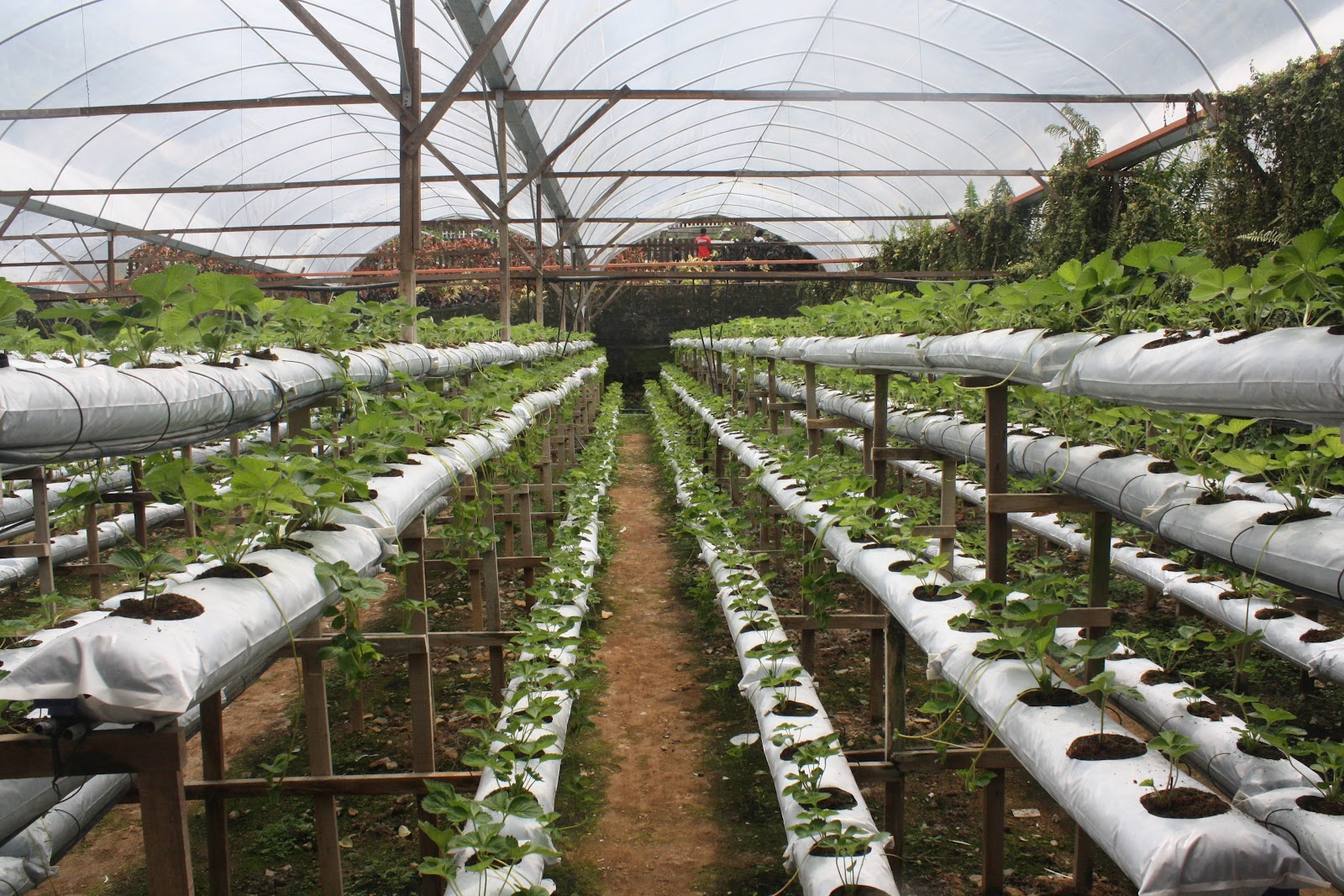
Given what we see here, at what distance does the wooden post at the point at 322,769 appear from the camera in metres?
3.00

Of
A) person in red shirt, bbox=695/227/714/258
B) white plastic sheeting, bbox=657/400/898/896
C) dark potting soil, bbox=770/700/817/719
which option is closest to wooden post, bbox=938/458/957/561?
white plastic sheeting, bbox=657/400/898/896

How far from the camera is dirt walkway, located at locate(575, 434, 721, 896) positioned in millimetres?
3551

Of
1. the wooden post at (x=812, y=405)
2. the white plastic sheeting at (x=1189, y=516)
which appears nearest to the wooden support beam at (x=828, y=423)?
the wooden post at (x=812, y=405)

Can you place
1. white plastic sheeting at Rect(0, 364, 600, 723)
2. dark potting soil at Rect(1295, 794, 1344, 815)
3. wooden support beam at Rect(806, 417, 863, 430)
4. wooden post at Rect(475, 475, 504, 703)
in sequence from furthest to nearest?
wooden support beam at Rect(806, 417, 863, 430) < wooden post at Rect(475, 475, 504, 703) < dark potting soil at Rect(1295, 794, 1344, 815) < white plastic sheeting at Rect(0, 364, 600, 723)

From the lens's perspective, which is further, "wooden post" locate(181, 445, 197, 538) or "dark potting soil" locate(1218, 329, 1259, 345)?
"wooden post" locate(181, 445, 197, 538)

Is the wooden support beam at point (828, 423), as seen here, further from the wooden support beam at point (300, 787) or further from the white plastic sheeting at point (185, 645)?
the white plastic sheeting at point (185, 645)

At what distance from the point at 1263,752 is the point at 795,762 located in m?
1.39

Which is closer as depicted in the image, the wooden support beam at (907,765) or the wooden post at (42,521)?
the wooden support beam at (907,765)

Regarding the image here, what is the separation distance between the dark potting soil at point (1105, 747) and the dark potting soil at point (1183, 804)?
15cm

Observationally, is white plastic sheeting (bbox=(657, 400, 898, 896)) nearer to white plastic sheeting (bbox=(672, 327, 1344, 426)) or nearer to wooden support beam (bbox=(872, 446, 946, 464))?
wooden support beam (bbox=(872, 446, 946, 464))

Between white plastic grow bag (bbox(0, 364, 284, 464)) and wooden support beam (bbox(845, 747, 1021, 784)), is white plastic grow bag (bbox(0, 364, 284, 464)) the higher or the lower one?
the higher one

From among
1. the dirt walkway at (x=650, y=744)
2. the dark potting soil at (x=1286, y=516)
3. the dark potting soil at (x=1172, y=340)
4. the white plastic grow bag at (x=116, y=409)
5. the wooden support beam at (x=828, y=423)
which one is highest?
the dark potting soil at (x=1172, y=340)


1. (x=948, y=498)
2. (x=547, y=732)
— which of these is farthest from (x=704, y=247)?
(x=547, y=732)

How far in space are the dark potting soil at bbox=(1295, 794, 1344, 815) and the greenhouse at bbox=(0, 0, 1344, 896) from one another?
0.01m
